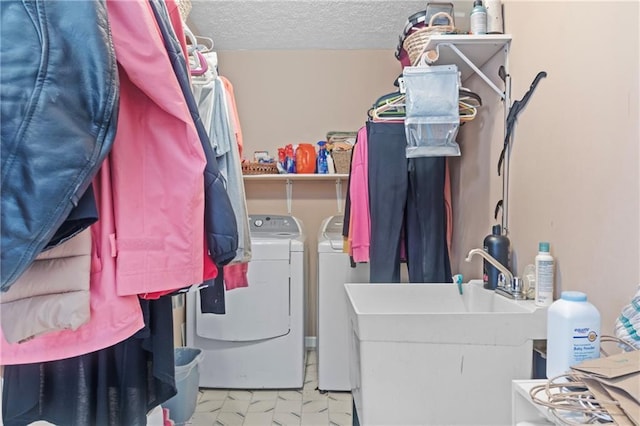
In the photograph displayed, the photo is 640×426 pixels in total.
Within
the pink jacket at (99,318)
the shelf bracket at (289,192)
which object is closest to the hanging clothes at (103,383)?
the pink jacket at (99,318)

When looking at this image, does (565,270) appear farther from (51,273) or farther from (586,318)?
(51,273)

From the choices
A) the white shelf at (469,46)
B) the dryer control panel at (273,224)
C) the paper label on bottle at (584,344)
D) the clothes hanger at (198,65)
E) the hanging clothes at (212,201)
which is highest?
the white shelf at (469,46)

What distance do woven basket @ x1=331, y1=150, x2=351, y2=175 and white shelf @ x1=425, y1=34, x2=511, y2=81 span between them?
4.12 feet

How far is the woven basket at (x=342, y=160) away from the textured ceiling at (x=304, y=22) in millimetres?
878

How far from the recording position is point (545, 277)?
4.12ft

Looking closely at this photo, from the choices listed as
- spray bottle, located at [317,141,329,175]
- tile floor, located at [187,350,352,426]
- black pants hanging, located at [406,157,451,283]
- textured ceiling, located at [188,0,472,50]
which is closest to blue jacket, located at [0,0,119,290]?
black pants hanging, located at [406,157,451,283]

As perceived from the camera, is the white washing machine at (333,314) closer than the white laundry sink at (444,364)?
No

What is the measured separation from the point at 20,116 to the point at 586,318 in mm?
1159

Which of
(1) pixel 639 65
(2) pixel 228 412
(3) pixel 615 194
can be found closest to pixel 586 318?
(3) pixel 615 194

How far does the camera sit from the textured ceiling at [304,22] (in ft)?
8.50

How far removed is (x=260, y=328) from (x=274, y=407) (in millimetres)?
468

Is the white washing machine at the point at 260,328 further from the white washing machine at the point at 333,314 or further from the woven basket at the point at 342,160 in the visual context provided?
the woven basket at the point at 342,160

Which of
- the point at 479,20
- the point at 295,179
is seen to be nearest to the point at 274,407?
the point at 295,179

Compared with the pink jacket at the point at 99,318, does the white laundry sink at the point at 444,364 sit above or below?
below
